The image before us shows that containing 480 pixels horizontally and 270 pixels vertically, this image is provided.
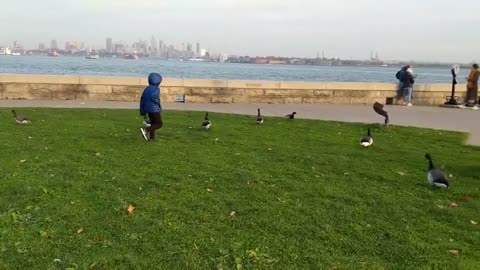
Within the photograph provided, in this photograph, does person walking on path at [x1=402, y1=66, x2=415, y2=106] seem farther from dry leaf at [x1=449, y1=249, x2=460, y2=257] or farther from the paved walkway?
dry leaf at [x1=449, y1=249, x2=460, y2=257]

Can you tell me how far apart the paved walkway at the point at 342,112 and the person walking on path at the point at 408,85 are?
3.68 feet

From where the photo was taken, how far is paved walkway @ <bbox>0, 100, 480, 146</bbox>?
13.3m

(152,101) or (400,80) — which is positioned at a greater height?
(400,80)

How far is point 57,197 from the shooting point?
199 inches

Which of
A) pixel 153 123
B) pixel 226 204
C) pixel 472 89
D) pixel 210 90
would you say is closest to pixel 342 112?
pixel 210 90

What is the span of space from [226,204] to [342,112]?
10.7 metres

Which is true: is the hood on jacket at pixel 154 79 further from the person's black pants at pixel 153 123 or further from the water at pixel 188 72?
the water at pixel 188 72

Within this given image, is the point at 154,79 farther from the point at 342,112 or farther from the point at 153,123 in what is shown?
the point at 342,112

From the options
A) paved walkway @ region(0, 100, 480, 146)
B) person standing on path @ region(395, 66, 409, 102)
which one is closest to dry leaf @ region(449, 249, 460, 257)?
paved walkway @ region(0, 100, 480, 146)

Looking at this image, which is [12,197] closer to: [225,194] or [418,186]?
[225,194]

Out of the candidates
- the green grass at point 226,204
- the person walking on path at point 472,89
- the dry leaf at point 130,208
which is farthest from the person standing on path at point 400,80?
the dry leaf at point 130,208

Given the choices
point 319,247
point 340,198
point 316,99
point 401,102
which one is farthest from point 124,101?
point 319,247

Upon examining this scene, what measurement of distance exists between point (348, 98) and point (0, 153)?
1349 cm

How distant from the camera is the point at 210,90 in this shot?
16.6 m
